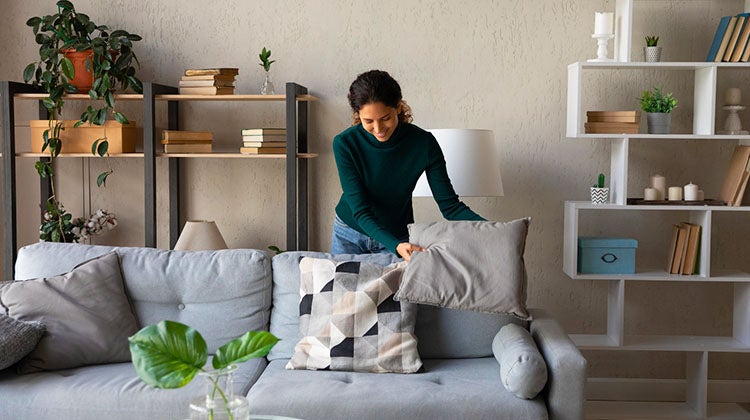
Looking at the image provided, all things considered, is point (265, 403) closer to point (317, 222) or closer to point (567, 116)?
point (317, 222)

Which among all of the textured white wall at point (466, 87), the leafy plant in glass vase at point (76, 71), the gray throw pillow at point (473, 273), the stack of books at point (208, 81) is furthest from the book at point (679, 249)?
the leafy plant in glass vase at point (76, 71)

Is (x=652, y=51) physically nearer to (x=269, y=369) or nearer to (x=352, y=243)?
(x=352, y=243)

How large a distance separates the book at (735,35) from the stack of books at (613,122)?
0.45m

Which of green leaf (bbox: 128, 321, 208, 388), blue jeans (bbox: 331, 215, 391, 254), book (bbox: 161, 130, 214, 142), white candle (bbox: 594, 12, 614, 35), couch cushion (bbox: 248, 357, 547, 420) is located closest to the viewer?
green leaf (bbox: 128, 321, 208, 388)

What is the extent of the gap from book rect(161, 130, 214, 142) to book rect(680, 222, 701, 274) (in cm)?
222

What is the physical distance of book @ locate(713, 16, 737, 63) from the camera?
3803 mm

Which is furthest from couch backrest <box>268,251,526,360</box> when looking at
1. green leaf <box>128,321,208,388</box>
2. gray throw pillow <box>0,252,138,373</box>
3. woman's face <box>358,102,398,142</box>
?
green leaf <box>128,321,208,388</box>

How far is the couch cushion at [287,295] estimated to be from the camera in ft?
10.4

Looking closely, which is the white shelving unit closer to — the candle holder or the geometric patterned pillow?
the candle holder

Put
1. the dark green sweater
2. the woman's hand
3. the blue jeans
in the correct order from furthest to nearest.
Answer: the blue jeans, the dark green sweater, the woman's hand

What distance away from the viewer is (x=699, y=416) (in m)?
3.93

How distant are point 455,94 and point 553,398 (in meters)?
1.86

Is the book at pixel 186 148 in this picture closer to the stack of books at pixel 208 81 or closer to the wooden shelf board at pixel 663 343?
the stack of books at pixel 208 81

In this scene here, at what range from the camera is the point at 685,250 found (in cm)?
391
